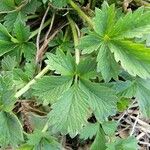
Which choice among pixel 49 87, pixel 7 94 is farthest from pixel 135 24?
pixel 7 94

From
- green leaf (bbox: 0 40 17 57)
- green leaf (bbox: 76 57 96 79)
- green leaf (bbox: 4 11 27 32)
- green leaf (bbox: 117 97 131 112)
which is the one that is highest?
green leaf (bbox: 4 11 27 32)

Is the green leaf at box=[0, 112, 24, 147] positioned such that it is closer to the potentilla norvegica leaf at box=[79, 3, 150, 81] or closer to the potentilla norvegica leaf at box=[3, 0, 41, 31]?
the potentilla norvegica leaf at box=[79, 3, 150, 81]

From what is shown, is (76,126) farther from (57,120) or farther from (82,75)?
(82,75)

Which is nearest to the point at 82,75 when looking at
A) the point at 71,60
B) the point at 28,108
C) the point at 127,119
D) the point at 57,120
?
the point at 71,60

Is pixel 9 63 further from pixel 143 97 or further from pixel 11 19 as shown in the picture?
→ pixel 143 97

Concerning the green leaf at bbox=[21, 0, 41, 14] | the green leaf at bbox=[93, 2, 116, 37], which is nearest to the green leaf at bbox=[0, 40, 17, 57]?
the green leaf at bbox=[21, 0, 41, 14]
